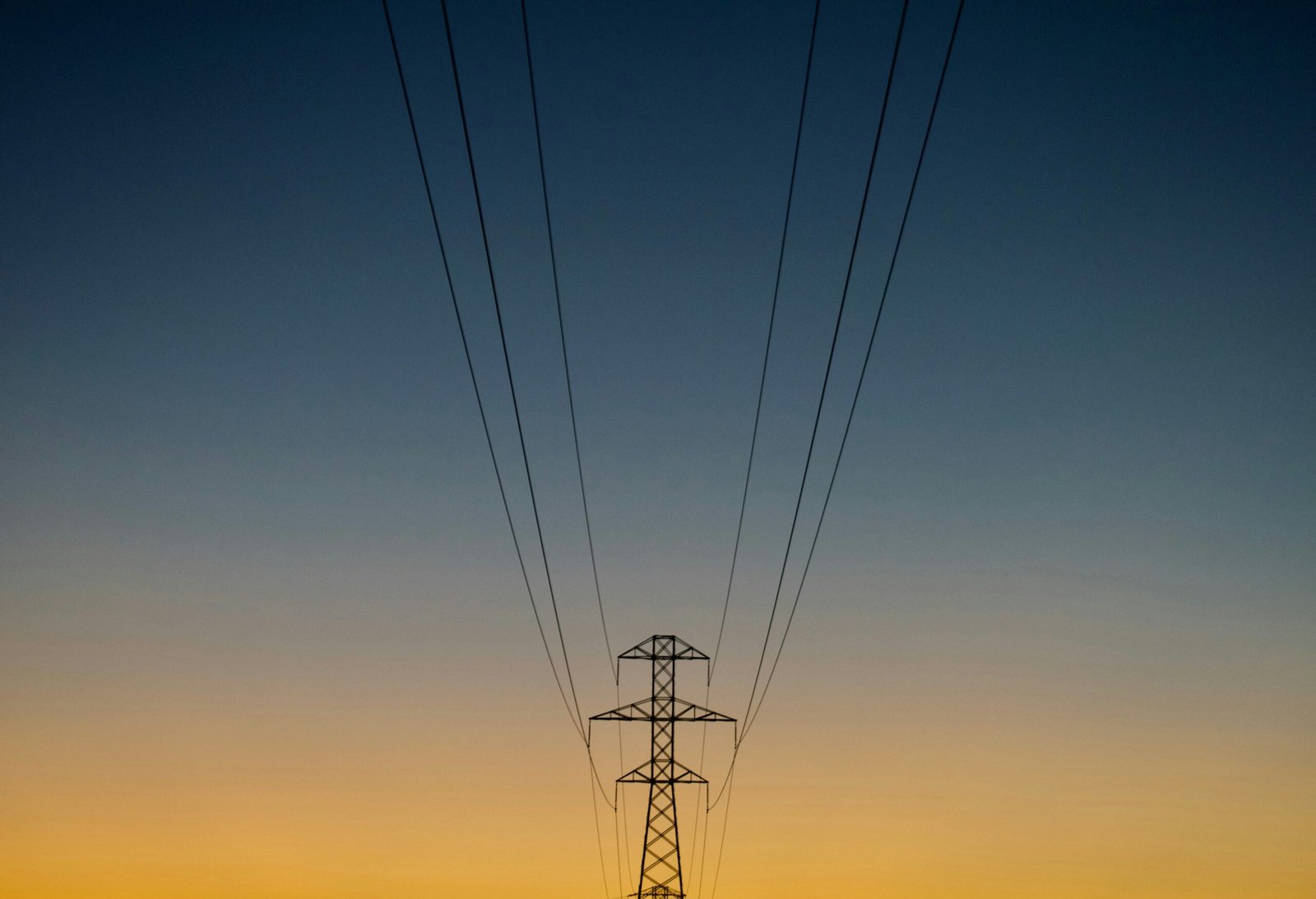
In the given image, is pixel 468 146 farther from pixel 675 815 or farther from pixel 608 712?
pixel 675 815

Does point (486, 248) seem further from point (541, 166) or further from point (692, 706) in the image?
point (692, 706)

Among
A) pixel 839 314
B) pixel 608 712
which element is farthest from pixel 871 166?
pixel 608 712

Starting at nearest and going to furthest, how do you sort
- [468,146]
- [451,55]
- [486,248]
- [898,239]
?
1. [451,55]
2. [468,146]
3. [486,248]
4. [898,239]

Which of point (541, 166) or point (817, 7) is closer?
point (817, 7)

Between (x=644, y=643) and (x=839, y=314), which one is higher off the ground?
(x=644, y=643)

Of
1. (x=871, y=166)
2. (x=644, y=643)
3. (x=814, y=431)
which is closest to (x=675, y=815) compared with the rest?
(x=644, y=643)

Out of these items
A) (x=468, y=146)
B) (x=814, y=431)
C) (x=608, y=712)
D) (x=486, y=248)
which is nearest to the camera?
(x=468, y=146)

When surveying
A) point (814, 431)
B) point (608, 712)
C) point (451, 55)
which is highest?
point (608, 712)

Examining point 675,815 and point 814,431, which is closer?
point 814,431

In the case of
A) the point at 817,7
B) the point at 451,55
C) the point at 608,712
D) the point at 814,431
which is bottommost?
the point at 451,55
